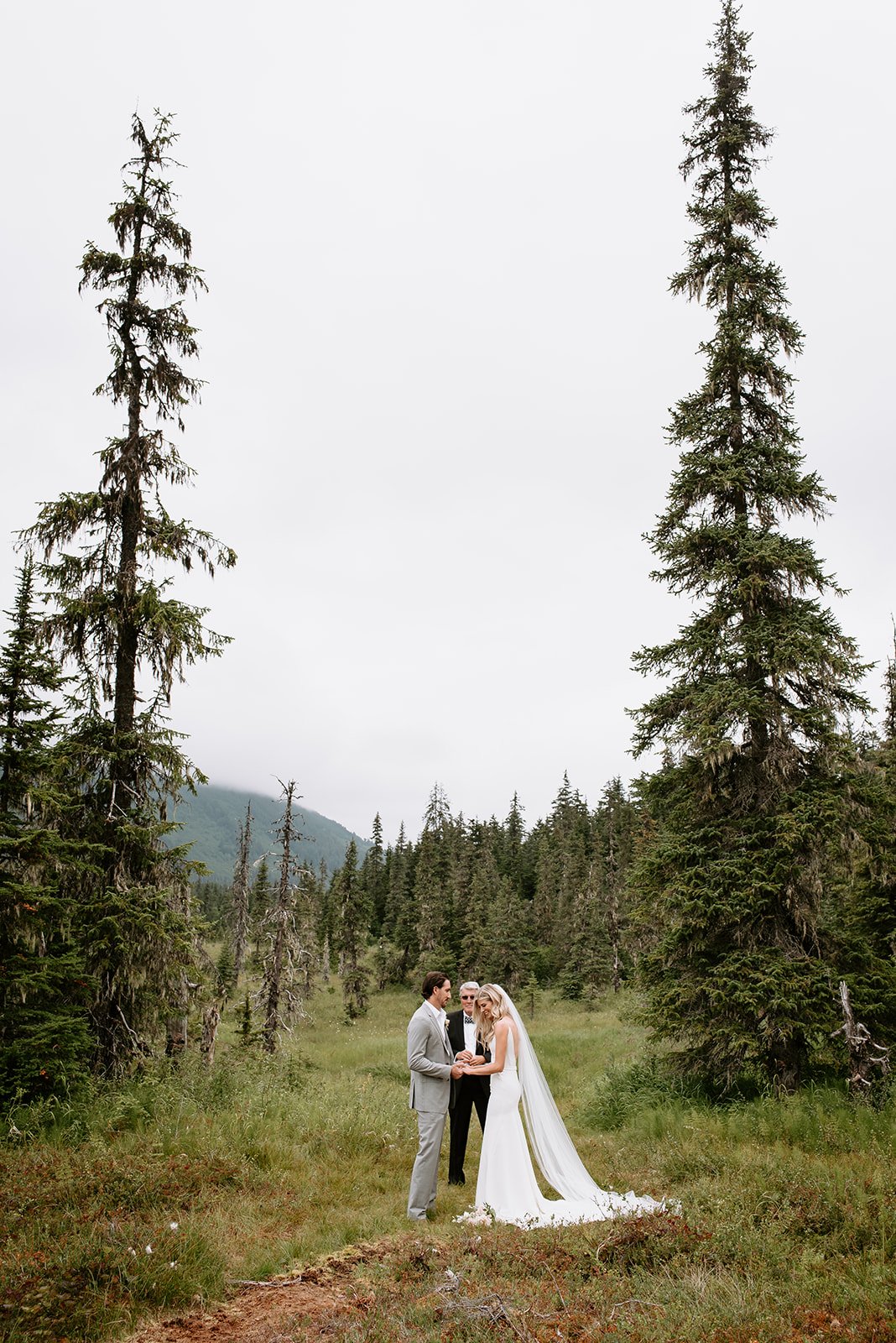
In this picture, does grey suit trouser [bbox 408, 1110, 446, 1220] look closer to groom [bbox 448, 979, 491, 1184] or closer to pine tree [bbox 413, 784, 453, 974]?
groom [bbox 448, 979, 491, 1184]

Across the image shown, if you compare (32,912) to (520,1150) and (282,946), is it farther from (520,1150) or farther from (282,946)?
(282,946)

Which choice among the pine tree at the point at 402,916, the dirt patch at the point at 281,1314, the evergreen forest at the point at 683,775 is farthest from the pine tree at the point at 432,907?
the dirt patch at the point at 281,1314

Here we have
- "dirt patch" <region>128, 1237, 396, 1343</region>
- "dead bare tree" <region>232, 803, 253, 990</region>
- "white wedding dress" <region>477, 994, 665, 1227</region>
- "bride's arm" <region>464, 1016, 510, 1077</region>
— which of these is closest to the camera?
"dirt patch" <region>128, 1237, 396, 1343</region>

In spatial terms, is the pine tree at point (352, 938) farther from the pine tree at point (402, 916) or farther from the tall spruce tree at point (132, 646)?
the tall spruce tree at point (132, 646)

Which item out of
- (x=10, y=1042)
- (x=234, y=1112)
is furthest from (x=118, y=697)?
(x=234, y=1112)

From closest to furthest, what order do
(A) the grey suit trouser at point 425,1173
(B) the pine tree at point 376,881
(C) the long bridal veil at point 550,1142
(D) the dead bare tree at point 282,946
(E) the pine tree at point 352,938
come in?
(A) the grey suit trouser at point 425,1173
(C) the long bridal veil at point 550,1142
(D) the dead bare tree at point 282,946
(E) the pine tree at point 352,938
(B) the pine tree at point 376,881

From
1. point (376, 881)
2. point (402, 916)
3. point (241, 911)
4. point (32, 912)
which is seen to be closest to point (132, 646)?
point (32, 912)

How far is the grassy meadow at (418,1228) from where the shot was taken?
4.87m

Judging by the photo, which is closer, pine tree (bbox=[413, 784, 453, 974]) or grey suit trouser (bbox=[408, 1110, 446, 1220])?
grey suit trouser (bbox=[408, 1110, 446, 1220])

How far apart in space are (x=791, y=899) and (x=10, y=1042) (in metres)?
10.9

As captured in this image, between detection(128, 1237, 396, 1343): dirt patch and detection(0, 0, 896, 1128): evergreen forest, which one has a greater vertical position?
detection(0, 0, 896, 1128): evergreen forest

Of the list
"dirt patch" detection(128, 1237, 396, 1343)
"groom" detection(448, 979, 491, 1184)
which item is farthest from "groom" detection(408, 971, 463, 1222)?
"dirt patch" detection(128, 1237, 396, 1343)

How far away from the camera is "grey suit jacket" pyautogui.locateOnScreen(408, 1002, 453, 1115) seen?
27.6 ft

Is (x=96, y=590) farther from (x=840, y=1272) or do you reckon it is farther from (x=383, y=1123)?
(x=840, y=1272)
